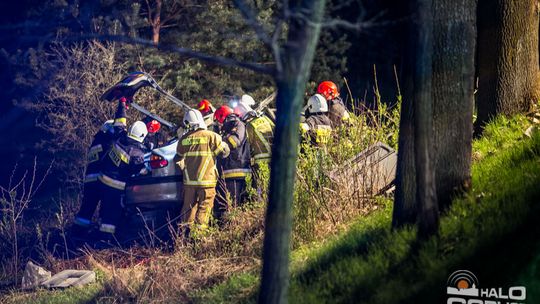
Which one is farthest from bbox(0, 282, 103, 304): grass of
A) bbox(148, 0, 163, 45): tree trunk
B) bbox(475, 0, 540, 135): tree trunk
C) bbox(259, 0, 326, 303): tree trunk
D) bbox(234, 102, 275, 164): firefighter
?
bbox(148, 0, 163, 45): tree trunk

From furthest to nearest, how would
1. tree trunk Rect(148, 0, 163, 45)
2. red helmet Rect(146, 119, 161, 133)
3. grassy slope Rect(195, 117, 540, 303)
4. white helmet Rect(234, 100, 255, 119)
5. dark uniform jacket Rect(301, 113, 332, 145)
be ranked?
tree trunk Rect(148, 0, 163, 45)
red helmet Rect(146, 119, 161, 133)
white helmet Rect(234, 100, 255, 119)
dark uniform jacket Rect(301, 113, 332, 145)
grassy slope Rect(195, 117, 540, 303)

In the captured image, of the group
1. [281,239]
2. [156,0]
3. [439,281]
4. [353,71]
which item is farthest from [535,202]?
[353,71]

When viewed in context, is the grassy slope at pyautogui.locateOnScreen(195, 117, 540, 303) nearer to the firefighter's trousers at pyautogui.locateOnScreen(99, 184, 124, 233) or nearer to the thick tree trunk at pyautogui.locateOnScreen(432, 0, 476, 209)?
the thick tree trunk at pyautogui.locateOnScreen(432, 0, 476, 209)

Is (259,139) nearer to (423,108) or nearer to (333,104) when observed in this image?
(333,104)

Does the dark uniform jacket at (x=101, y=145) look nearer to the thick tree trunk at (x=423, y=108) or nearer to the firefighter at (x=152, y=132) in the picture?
the firefighter at (x=152, y=132)

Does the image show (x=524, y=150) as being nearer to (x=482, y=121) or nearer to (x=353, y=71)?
(x=482, y=121)

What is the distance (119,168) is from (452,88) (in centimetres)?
735

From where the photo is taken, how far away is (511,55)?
41.3 feet

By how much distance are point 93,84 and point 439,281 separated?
11085 millimetres

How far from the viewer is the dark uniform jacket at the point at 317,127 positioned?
13602mm

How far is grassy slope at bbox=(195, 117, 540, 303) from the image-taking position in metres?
8.61

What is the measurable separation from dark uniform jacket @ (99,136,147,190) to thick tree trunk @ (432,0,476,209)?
6.88 m

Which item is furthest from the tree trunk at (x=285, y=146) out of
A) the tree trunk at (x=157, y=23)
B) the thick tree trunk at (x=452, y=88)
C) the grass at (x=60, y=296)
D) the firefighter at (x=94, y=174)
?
the tree trunk at (x=157, y=23)

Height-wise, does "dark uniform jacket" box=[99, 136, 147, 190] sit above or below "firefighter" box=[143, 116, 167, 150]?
below
